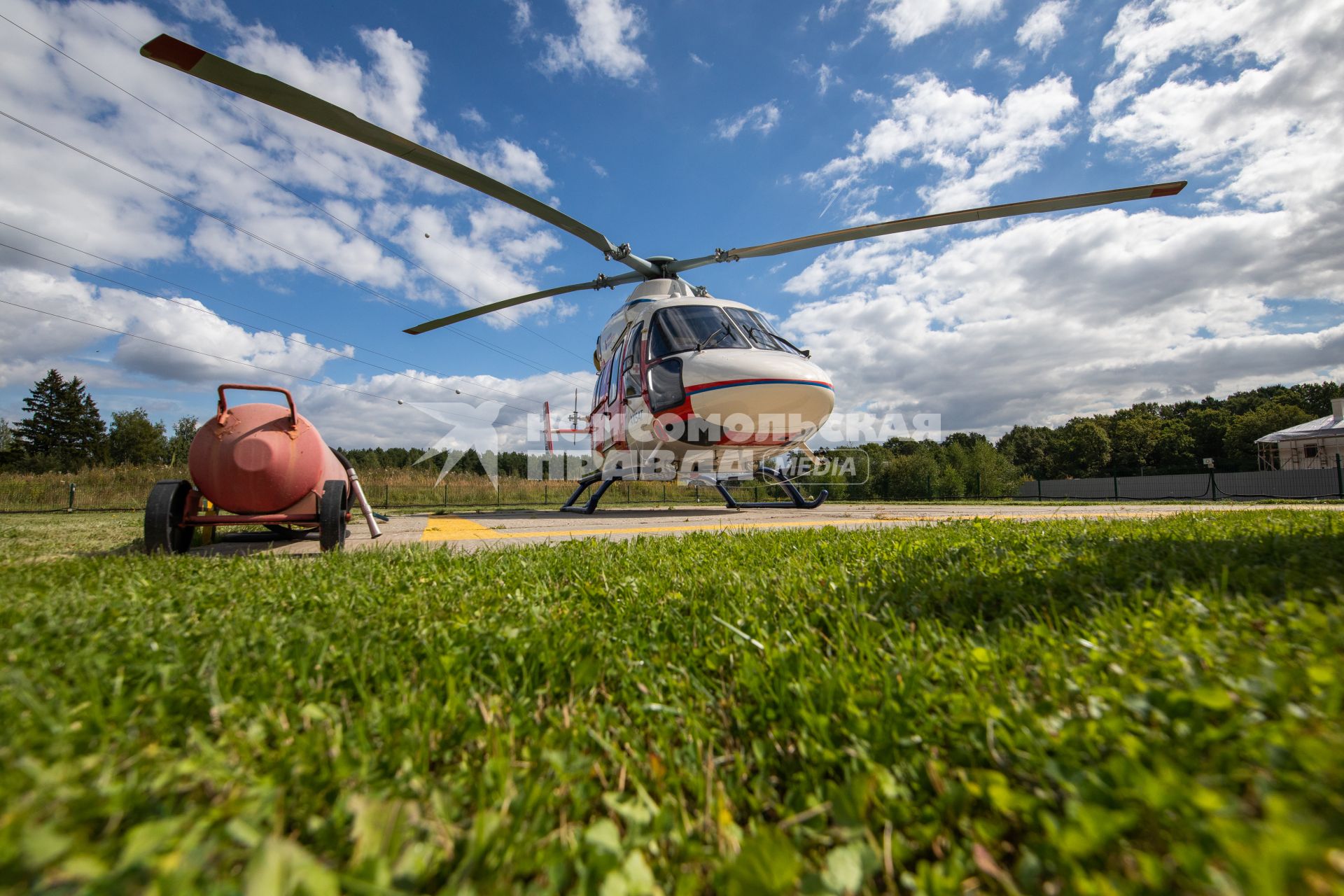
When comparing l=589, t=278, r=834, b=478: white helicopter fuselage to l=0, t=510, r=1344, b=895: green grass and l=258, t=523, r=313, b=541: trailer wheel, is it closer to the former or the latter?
l=258, t=523, r=313, b=541: trailer wheel

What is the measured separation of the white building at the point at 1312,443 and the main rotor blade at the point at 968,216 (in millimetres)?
38691

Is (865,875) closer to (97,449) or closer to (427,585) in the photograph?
(427,585)

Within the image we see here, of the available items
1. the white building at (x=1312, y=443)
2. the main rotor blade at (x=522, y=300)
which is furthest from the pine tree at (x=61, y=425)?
the white building at (x=1312, y=443)

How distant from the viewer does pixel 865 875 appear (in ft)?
2.31

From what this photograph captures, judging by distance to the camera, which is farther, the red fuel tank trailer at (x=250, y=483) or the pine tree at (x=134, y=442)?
the pine tree at (x=134, y=442)

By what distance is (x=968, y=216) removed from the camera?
7.25m

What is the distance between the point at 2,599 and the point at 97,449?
208 ft

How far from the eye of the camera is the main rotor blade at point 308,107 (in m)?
4.26

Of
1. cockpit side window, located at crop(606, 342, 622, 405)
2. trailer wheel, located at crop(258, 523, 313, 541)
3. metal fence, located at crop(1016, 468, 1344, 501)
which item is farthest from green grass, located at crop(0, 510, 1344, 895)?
metal fence, located at crop(1016, 468, 1344, 501)

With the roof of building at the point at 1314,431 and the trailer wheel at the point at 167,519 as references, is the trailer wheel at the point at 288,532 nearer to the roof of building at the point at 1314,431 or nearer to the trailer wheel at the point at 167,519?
the trailer wheel at the point at 167,519

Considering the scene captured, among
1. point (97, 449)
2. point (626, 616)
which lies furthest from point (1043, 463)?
point (97, 449)

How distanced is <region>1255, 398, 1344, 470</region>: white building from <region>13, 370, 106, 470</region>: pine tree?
84.8 metres

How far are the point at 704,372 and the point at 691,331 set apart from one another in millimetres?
933

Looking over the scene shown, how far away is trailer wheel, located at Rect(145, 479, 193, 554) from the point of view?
3633 millimetres
